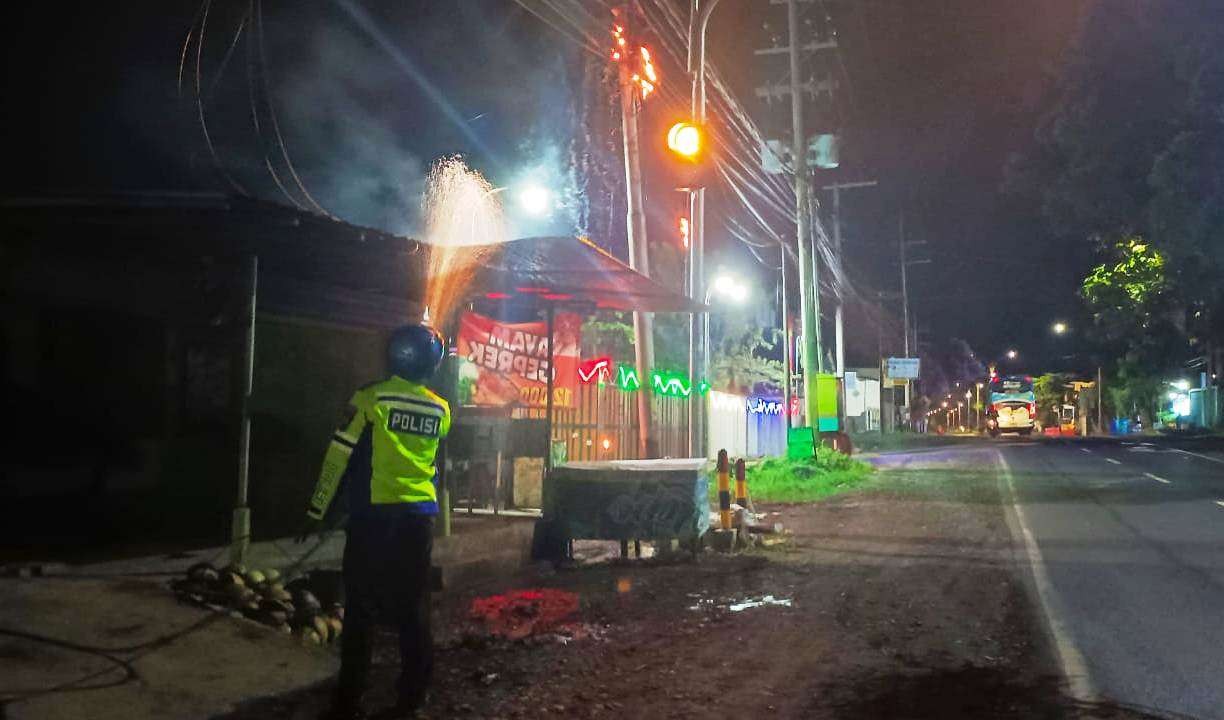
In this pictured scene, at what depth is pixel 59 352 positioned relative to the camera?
7875 mm

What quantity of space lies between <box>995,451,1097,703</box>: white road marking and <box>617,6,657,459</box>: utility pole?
5471 mm

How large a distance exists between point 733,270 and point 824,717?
35270mm

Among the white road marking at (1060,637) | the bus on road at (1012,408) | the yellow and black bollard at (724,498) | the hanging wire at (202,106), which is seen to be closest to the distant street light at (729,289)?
the yellow and black bollard at (724,498)

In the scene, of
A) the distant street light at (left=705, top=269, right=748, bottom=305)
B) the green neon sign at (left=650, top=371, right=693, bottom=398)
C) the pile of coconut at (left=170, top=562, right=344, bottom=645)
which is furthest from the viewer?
the distant street light at (left=705, top=269, right=748, bottom=305)

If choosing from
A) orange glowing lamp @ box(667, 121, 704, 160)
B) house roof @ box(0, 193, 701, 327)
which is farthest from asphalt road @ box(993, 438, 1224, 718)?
orange glowing lamp @ box(667, 121, 704, 160)

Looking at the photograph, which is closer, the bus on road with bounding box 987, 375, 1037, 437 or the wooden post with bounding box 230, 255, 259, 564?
the wooden post with bounding box 230, 255, 259, 564

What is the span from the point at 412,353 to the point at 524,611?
10.5 feet

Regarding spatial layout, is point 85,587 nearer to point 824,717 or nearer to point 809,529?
point 824,717

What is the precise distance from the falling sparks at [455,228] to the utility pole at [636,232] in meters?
2.38

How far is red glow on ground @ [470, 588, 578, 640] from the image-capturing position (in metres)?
7.14

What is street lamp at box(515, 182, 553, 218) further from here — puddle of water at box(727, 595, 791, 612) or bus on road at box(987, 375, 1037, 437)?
bus on road at box(987, 375, 1037, 437)

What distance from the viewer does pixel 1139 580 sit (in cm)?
919

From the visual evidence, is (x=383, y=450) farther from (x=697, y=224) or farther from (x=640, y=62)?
(x=697, y=224)

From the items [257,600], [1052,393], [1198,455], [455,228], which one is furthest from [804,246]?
[1052,393]
